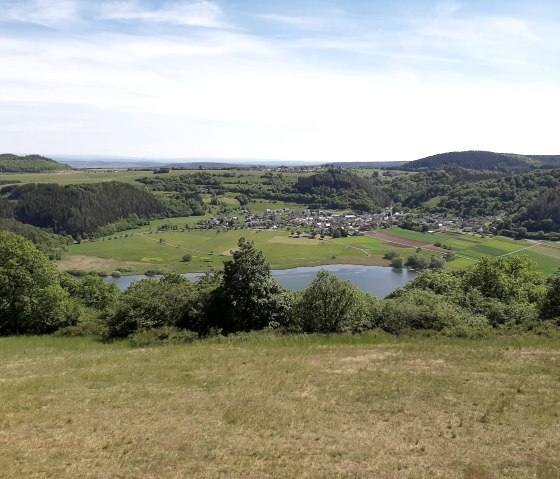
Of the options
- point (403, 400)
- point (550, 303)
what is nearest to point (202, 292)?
point (403, 400)

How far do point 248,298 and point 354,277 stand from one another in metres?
83.7

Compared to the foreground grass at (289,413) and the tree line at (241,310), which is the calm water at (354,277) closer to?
the tree line at (241,310)

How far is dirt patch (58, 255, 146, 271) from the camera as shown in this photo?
443 feet

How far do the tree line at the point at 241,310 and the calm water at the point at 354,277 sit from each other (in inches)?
2431

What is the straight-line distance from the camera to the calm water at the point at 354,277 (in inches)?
4264

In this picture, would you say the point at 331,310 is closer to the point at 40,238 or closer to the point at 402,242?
the point at 402,242

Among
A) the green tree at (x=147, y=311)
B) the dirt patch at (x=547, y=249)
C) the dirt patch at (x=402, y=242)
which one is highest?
the green tree at (x=147, y=311)

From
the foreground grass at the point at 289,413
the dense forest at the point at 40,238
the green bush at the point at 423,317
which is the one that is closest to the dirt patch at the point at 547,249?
the green bush at the point at 423,317

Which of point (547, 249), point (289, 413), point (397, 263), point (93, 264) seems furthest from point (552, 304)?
point (93, 264)

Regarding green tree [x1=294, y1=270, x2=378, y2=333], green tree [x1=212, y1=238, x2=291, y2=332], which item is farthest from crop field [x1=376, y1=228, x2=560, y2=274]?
green tree [x1=212, y1=238, x2=291, y2=332]

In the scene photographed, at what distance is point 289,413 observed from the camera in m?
19.3

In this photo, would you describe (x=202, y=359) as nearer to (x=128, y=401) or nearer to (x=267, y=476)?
(x=128, y=401)

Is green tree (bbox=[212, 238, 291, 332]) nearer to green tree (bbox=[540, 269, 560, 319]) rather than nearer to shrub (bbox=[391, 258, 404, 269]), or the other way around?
green tree (bbox=[540, 269, 560, 319])

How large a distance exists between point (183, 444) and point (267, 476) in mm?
3844
